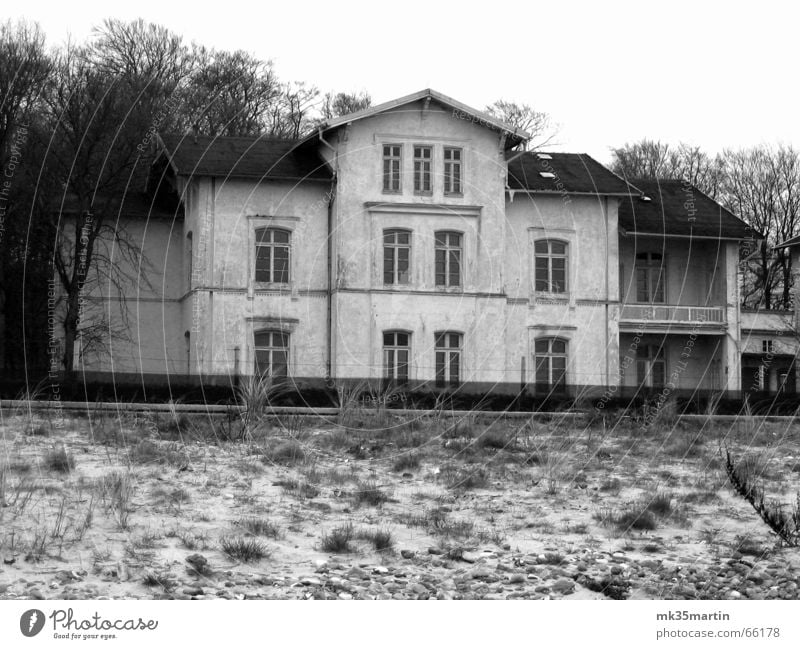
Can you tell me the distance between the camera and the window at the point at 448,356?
3341cm

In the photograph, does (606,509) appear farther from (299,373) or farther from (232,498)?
(299,373)

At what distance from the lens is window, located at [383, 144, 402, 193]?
110 feet

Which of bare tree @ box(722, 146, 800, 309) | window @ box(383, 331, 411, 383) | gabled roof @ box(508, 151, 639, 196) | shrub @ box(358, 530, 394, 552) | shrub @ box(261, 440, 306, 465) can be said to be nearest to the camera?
shrub @ box(358, 530, 394, 552)

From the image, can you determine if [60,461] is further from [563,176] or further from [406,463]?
[563,176]

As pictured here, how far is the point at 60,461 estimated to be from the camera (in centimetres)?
1541

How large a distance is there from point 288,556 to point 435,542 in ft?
5.24

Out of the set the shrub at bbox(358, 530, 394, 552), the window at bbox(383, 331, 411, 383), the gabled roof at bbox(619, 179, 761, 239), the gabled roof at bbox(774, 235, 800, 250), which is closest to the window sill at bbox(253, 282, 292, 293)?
the window at bbox(383, 331, 411, 383)

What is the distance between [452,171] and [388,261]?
9.98 ft

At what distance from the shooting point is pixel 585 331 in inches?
1399

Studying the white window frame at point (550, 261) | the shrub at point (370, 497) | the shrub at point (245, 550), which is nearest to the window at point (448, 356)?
the white window frame at point (550, 261)

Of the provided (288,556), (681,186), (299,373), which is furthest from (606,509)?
(681,186)

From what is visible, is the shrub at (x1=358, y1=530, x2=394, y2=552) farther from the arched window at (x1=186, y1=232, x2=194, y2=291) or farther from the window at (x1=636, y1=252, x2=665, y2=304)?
the window at (x1=636, y1=252, x2=665, y2=304)

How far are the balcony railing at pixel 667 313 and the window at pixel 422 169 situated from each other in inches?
289

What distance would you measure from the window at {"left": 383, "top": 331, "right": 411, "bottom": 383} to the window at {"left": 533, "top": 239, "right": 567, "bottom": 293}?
4.50 metres
